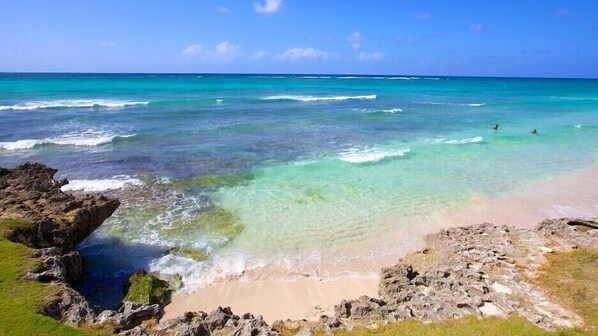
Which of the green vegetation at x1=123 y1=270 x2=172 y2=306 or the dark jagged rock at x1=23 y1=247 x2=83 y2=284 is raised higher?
the dark jagged rock at x1=23 y1=247 x2=83 y2=284

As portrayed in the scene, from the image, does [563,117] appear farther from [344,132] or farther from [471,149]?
[344,132]

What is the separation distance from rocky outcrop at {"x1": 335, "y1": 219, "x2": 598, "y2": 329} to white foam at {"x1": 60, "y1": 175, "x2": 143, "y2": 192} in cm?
1441

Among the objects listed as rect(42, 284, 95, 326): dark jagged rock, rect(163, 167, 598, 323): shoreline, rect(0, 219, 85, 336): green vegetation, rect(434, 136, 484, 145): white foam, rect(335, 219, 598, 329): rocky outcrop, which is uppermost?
rect(434, 136, 484, 145): white foam

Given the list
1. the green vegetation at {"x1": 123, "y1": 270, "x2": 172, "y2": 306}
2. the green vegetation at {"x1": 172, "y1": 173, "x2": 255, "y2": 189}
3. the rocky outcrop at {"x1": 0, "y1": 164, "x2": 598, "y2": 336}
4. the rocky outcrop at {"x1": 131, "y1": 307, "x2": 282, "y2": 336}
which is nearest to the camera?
the rocky outcrop at {"x1": 131, "y1": 307, "x2": 282, "y2": 336}

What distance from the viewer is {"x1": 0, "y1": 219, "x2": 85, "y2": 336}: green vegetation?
23.5 ft

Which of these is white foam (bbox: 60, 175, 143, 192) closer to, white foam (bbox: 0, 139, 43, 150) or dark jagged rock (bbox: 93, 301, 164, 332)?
white foam (bbox: 0, 139, 43, 150)

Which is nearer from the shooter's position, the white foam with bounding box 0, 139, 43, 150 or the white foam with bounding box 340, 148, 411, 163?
the white foam with bounding box 340, 148, 411, 163

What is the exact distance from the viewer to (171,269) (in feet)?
42.0

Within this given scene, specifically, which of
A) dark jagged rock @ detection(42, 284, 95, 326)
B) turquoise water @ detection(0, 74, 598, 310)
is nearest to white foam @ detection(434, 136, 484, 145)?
turquoise water @ detection(0, 74, 598, 310)

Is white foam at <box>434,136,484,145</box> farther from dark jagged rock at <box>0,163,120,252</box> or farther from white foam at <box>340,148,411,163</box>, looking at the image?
dark jagged rock at <box>0,163,120,252</box>

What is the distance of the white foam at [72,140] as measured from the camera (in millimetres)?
28109

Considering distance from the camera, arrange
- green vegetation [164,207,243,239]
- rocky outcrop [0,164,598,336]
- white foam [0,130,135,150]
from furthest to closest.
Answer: white foam [0,130,135,150] < green vegetation [164,207,243,239] < rocky outcrop [0,164,598,336]

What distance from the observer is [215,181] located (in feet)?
69.5

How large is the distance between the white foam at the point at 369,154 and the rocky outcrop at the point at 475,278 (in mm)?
11876
